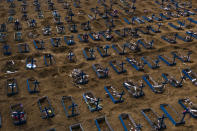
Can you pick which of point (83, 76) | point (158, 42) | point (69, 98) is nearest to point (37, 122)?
point (69, 98)

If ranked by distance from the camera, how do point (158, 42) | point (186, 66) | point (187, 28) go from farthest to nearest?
point (187, 28)
point (158, 42)
point (186, 66)

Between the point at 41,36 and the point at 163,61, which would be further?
the point at 41,36

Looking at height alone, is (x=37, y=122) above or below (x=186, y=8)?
below

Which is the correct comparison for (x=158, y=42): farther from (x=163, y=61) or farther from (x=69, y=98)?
(x=69, y=98)

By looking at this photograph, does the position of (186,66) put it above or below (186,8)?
below

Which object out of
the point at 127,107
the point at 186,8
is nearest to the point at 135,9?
the point at 186,8

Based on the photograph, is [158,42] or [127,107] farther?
[158,42]

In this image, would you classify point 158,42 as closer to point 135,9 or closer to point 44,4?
point 135,9

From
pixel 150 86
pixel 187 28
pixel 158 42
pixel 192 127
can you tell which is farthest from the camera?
pixel 187 28

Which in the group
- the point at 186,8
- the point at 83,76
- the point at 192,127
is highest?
the point at 186,8
